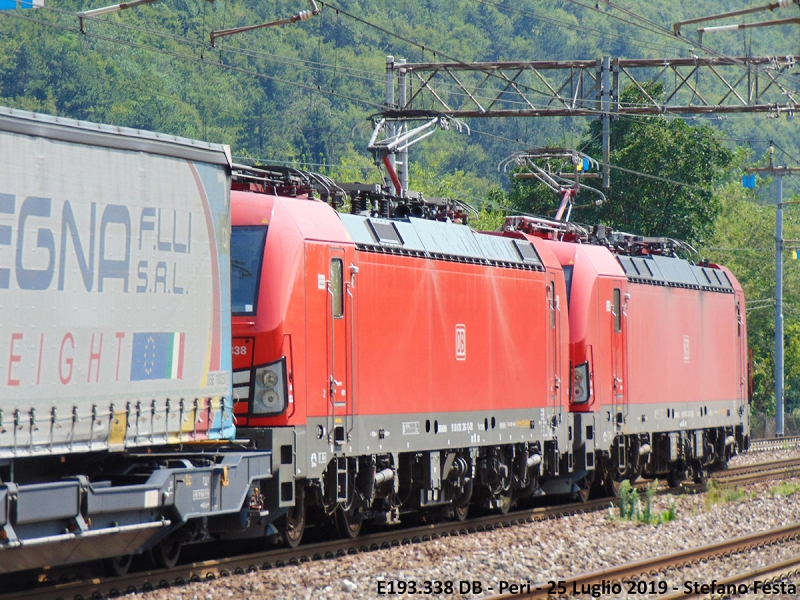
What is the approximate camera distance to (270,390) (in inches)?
501

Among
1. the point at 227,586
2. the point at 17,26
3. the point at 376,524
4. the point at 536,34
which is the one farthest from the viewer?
the point at 536,34

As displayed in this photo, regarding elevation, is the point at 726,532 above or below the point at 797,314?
below

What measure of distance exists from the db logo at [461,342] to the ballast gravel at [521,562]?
240 centimetres

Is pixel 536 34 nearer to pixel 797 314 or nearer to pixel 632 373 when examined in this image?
pixel 797 314

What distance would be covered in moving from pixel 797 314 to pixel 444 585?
53.6 m

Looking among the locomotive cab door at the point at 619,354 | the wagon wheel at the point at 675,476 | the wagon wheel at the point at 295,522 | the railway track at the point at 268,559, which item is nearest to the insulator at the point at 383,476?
the railway track at the point at 268,559

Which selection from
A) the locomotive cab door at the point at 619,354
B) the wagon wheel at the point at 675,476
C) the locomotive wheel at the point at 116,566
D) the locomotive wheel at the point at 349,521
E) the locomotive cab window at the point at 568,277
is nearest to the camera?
the locomotive wheel at the point at 116,566

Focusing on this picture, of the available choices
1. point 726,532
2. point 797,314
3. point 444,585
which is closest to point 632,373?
point 726,532

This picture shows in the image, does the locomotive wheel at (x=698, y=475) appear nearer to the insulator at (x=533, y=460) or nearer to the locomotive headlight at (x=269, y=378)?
the insulator at (x=533, y=460)

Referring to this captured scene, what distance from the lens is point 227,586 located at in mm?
11602

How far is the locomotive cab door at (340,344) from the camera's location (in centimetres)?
1362

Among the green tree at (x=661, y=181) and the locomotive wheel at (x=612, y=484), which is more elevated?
the green tree at (x=661, y=181)

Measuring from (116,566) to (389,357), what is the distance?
454 centimetres

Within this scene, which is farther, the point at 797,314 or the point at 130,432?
the point at 797,314
